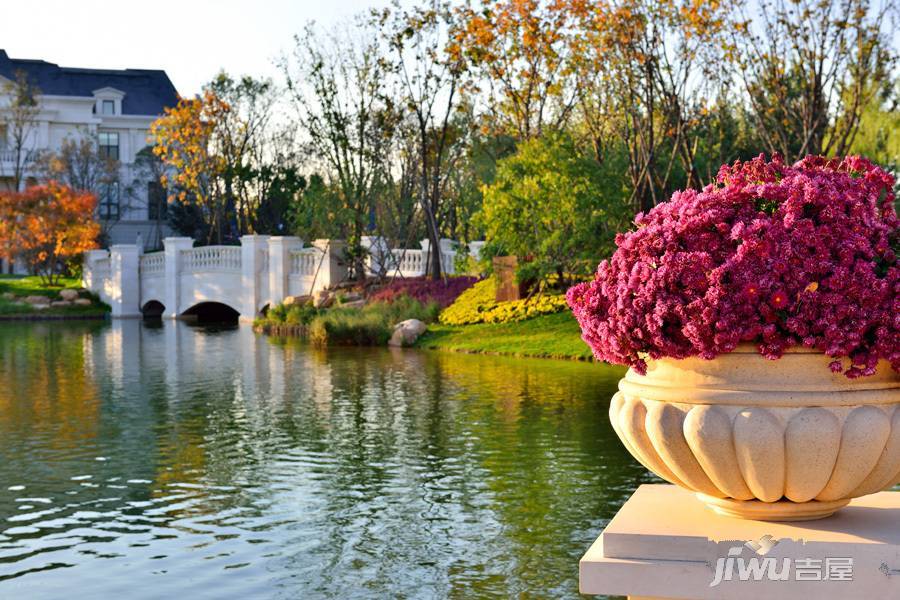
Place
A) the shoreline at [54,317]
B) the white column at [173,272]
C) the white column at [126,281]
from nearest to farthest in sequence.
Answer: the shoreline at [54,317] < the white column at [173,272] < the white column at [126,281]

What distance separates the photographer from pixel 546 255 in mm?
28672

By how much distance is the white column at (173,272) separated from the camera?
43.5 meters

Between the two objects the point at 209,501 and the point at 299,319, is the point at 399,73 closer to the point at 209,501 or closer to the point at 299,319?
the point at 299,319

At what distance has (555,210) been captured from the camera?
92.1ft

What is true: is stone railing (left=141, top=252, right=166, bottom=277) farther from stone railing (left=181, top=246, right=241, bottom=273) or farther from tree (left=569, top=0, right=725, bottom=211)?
tree (left=569, top=0, right=725, bottom=211)

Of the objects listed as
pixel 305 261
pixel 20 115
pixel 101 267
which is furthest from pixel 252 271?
pixel 20 115

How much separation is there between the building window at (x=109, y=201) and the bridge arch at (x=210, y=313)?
17319 millimetres

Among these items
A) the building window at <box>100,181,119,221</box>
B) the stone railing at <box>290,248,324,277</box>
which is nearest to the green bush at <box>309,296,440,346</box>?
the stone railing at <box>290,248,324,277</box>

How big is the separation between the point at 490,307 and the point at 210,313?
61.0 ft

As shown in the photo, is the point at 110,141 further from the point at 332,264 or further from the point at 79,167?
the point at 332,264

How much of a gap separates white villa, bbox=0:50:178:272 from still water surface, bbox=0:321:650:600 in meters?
42.4

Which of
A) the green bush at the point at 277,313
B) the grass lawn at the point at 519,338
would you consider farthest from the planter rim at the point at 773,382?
the green bush at the point at 277,313

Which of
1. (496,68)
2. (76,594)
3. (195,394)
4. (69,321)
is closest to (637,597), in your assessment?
(76,594)

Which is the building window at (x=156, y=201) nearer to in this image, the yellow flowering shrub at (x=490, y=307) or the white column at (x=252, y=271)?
the white column at (x=252, y=271)
